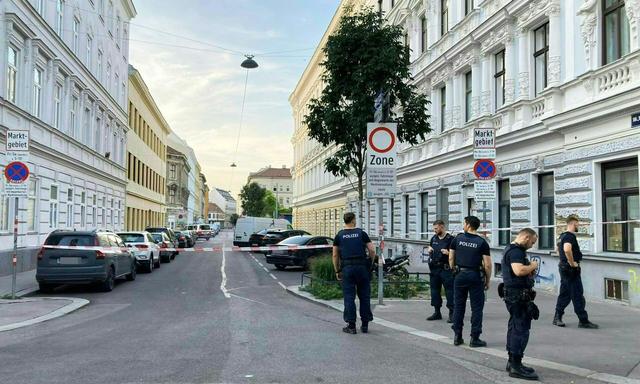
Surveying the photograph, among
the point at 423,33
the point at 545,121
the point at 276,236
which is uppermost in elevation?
the point at 423,33

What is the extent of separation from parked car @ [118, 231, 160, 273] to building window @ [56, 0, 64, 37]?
9.67m

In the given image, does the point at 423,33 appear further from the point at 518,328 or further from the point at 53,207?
the point at 518,328

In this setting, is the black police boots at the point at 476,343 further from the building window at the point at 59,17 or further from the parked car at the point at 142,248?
the building window at the point at 59,17

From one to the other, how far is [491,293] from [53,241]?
430 inches

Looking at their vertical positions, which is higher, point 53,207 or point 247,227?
point 53,207

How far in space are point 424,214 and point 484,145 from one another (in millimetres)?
16077

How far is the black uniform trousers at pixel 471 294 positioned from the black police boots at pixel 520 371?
1.39 meters

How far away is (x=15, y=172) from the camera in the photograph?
12867mm

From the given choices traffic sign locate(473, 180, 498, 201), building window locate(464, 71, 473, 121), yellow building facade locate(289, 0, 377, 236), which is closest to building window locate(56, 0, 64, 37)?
building window locate(464, 71, 473, 121)

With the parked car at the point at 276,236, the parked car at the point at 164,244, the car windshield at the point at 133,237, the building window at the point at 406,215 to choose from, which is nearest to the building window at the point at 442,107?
the building window at the point at 406,215

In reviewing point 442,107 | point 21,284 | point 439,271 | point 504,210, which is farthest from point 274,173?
point 439,271

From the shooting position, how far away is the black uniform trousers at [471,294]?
7.61 m

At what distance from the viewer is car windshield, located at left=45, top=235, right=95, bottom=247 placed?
46.5 ft

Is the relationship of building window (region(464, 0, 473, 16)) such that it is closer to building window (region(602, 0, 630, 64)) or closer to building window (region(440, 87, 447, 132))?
building window (region(440, 87, 447, 132))
